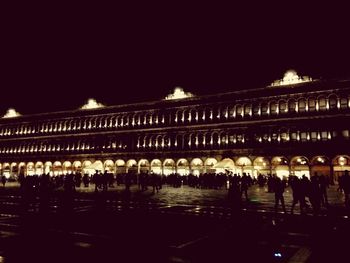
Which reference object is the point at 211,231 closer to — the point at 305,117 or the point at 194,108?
the point at 305,117

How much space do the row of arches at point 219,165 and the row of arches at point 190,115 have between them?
508 centimetres

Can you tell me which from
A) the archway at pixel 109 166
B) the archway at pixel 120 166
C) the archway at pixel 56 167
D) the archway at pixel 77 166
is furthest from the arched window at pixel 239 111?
the archway at pixel 56 167

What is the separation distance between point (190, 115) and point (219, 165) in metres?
9.30

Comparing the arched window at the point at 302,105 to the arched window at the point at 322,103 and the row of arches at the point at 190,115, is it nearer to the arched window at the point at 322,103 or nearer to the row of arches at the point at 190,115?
the row of arches at the point at 190,115

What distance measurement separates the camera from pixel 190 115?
144 ft

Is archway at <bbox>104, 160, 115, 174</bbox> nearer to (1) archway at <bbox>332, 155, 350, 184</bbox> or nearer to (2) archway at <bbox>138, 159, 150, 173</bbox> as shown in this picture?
(2) archway at <bbox>138, 159, 150, 173</bbox>

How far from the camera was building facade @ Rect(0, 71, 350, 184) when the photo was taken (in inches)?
1375

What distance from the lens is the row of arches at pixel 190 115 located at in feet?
118

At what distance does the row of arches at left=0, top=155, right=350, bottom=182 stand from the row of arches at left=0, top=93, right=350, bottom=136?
508cm

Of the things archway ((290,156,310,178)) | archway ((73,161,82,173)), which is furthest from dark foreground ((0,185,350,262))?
archway ((73,161,82,173))

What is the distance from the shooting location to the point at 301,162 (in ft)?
116

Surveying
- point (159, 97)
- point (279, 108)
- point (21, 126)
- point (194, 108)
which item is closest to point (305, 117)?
point (279, 108)

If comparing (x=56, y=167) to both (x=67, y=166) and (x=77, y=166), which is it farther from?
(x=77, y=166)

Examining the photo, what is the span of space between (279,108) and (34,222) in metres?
31.8
